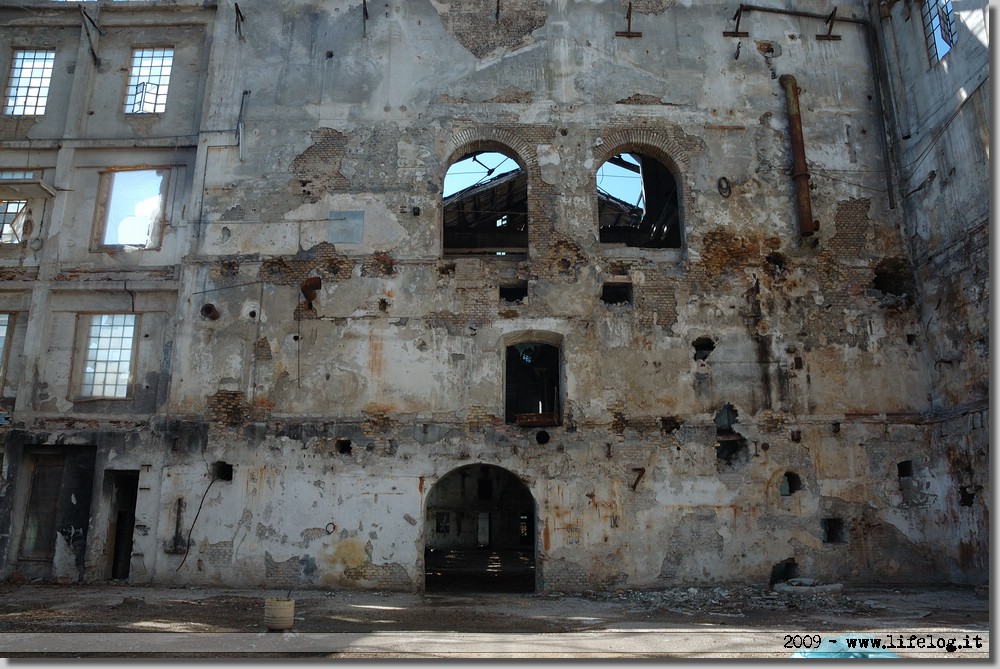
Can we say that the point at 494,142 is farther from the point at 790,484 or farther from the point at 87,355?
the point at 87,355

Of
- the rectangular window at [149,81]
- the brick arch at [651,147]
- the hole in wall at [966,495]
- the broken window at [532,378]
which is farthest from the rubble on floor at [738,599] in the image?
the broken window at [532,378]

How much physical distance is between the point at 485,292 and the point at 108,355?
727cm

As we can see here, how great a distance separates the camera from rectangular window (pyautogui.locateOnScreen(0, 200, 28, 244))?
1441 cm

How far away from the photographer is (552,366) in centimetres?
2711

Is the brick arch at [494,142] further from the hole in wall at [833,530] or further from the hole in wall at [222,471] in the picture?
the hole in wall at [833,530]

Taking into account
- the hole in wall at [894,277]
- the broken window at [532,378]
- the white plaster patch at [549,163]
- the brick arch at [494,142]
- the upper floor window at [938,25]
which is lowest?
the hole in wall at [894,277]

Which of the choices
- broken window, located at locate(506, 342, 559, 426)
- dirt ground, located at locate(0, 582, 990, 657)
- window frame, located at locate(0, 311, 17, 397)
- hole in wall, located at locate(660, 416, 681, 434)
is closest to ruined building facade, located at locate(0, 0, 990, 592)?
hole in wall, located at locate(660, 416, 681, 434)

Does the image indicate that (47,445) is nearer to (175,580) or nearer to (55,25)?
(175,580)

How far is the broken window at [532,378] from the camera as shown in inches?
1058

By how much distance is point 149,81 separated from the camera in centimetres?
1523

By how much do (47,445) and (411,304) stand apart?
7128mm

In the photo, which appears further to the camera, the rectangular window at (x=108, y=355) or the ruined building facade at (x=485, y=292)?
the rectangular window at (x=108, y=355)

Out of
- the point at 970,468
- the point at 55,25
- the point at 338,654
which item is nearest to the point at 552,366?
the point at 970,468

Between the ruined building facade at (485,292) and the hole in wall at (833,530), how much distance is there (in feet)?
0.43
